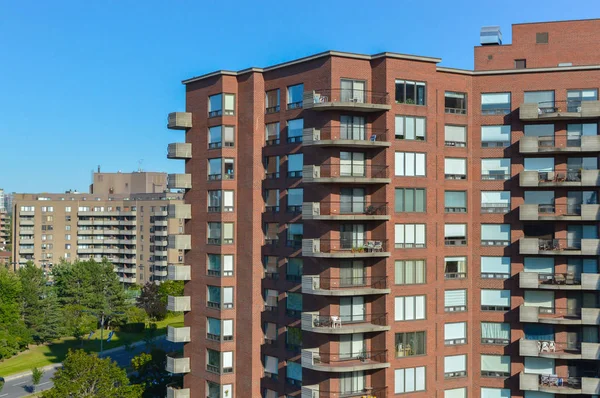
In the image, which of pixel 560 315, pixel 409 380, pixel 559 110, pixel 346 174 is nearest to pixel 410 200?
pixel 346 174

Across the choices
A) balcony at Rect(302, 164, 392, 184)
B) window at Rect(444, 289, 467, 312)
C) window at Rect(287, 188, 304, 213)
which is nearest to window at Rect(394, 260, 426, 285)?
window at Rect(444, 289, 467, 312)

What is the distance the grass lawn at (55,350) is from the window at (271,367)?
196 feet

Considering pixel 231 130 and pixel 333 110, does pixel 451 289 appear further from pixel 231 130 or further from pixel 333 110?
pixel 231 130

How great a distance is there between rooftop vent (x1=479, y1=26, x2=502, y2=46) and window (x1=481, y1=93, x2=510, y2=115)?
5737mm

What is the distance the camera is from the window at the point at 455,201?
53.5 metres

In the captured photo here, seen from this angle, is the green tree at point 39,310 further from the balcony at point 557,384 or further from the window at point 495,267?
the balcony at point 557,384

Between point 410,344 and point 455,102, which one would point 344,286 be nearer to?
point 410,344

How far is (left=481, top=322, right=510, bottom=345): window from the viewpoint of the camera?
52.9 metres

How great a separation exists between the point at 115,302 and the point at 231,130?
77634 mm

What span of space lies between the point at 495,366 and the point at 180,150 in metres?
33.0

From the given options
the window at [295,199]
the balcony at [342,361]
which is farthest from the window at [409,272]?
the window at [295,199]

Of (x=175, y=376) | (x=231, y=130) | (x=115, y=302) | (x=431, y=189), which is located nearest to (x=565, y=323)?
(x=431, y=189)

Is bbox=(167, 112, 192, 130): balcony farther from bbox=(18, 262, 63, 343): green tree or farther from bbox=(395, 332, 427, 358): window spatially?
bbox=(18, 262, 63, 343): green tree

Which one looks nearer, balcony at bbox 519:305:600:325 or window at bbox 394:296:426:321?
balcony at bbox 519:305:600:325
